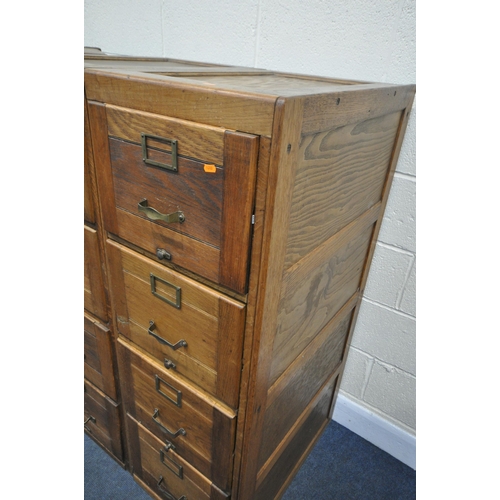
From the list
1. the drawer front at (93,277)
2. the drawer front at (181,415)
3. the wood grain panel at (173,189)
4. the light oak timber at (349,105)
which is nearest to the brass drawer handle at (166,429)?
the drawer front at (181,415)

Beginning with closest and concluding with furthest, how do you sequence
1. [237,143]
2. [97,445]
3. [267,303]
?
[237,143]
[267,303]
[97,445]

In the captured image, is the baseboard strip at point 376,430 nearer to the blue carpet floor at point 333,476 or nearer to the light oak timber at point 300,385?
the blue carpet floor at point 333,476

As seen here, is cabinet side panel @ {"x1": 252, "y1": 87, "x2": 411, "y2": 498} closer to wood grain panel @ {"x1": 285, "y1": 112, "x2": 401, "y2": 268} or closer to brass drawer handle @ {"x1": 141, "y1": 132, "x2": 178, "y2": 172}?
wood grain panel @ {"x1": 285, "y1": 112, "x2": 401, "y2": 268}

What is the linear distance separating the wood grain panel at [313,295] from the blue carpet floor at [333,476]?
66cm

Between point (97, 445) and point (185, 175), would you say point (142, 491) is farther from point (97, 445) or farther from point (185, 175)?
point (185, 175)

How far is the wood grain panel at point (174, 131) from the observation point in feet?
1.88

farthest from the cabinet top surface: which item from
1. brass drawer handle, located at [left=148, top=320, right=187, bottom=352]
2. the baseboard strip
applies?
the baseboard strip

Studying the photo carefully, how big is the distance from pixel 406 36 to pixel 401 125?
21 centimetres

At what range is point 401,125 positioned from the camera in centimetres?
94

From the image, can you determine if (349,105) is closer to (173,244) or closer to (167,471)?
(173,244)

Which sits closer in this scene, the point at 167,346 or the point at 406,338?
the point at 167,346

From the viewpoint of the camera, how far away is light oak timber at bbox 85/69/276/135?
52cm

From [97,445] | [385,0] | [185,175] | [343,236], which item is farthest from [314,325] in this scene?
[97,445]

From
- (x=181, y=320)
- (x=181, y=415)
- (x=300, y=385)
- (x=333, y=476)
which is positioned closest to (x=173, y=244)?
(x=181, y=320)
